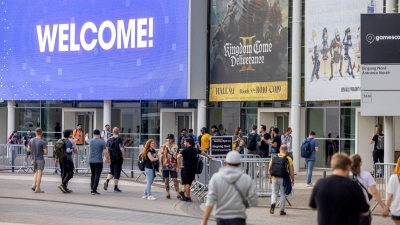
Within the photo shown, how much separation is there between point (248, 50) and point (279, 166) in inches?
662

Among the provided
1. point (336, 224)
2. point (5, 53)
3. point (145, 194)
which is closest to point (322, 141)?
point (145, 194)

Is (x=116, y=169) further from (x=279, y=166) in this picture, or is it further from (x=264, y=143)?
(x=264, y=143)

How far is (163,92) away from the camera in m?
36.5

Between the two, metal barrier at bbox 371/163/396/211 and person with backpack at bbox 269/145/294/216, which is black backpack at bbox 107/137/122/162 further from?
metal barrier at bbox 371/163/396/211

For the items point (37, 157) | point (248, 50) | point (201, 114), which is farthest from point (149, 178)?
point (201, 114)

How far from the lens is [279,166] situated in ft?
58.2

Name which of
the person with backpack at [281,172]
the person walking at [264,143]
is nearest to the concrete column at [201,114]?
the person walking at [264,143]

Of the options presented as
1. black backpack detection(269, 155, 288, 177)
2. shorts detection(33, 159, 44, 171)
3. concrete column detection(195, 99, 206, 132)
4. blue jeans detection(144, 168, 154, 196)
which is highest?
concrete column detection(195, 99, 206, 132)

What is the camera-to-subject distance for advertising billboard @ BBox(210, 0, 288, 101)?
1299 inches

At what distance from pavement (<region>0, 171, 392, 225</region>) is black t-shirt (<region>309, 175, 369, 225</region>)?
24.6 ft

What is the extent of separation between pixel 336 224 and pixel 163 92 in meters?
27.6

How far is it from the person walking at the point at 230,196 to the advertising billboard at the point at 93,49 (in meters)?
25.3

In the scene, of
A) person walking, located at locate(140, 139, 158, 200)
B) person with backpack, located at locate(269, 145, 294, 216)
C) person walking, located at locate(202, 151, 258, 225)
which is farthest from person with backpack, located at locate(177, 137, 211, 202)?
person walking, located at locate(202, 151, 258, 225)

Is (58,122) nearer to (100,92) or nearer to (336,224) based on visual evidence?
(100,92)
